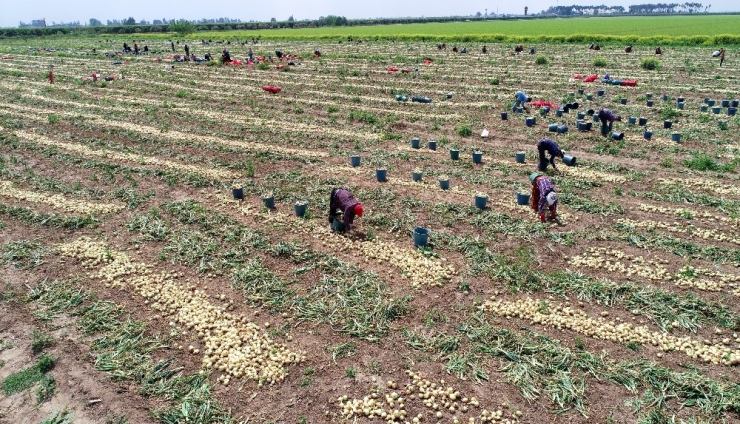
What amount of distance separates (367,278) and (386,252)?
97 centimetres

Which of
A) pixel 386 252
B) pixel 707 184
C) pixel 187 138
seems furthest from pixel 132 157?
pixel 707 184

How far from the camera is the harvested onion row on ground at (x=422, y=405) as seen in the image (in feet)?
19.3

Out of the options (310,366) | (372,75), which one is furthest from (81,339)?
(372,75)

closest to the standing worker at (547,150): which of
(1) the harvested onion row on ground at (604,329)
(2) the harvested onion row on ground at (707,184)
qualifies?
(2) the harvested onion row on ground at (707,184)

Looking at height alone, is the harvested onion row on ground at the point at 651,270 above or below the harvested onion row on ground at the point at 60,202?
below

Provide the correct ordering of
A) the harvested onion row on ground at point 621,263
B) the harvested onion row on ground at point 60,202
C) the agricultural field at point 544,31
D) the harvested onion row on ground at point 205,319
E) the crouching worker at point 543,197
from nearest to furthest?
the harvested onion row on ground at point 205,319
the harvested onion row on ground at point 621,263
the crouching worker at point 543,197
the harvested onion row on ground at point 60,202
the agricultural field at point 544,31

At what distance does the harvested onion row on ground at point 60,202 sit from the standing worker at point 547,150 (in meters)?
10.7

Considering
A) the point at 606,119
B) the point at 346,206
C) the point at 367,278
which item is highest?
the point at 606,119

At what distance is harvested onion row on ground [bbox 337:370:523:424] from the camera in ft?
19.3

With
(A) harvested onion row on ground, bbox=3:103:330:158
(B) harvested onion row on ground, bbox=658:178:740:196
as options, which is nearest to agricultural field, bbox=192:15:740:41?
(B) harvested onion row on ground, bbox=658:178:740:196

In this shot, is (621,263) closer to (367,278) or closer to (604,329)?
(604,329)

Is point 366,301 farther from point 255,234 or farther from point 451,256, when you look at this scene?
point 255,234

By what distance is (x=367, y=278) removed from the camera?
8.59m

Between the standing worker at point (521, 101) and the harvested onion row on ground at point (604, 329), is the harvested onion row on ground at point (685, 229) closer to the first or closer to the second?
the harvested onion row on ground at point (604, 329)
